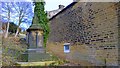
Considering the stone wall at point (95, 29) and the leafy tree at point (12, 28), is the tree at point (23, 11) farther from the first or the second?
the stone wall at point (95, 29)

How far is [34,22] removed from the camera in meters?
11.0

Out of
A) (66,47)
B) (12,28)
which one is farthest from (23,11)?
(66,47)

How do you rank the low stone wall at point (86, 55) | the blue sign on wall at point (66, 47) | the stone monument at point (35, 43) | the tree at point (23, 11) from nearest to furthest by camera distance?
the low stone wall at point (86, 55) < the stone monument at point (35, 43) < the blue sign on wall at point (66, 47) < the tree at point (23, 11)

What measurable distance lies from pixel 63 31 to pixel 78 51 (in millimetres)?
3216

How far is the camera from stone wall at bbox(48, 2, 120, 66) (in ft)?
24.7

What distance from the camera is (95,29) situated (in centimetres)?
891

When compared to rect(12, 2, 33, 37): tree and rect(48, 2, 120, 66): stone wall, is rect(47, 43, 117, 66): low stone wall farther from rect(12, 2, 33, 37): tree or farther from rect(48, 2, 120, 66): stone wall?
rect(12, 2, 33, 37): tree

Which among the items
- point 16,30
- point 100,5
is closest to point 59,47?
point 100,5

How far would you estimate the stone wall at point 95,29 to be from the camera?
7531 millimetres

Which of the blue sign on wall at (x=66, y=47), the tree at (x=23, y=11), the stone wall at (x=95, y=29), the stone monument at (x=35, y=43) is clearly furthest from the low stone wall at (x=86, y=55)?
the tree at (x=23, y=11)

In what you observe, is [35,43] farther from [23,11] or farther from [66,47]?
[23,11]

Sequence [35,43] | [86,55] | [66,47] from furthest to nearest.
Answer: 1. [66,47]
2. [35,43]
3. [86,55]

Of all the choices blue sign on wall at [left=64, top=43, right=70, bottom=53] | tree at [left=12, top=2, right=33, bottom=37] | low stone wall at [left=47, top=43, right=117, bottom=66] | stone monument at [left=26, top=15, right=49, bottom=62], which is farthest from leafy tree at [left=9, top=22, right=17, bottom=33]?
stone monument at [left=26, top=15, right=49, bottom=62]

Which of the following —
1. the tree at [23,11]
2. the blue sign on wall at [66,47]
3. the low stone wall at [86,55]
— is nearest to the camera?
the low stone wall at [86,55]
